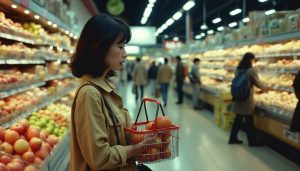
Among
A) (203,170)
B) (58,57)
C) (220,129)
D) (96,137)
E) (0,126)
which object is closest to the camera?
(96,137)

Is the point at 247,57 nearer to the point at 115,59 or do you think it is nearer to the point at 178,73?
the point at 115,59

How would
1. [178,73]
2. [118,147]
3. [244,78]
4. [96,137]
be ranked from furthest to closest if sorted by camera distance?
1. [178,73]
2. [244,78]
3. [118,147]
4. [96,137]

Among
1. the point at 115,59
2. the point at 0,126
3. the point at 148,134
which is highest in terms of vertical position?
the point at 115,59

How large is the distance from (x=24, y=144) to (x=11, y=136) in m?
0.14

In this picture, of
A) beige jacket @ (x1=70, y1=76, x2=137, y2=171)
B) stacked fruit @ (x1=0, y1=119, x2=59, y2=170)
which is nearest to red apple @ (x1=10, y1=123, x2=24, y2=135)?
stacked fruit @ (x1=0, y1=119, x2=59, y2=170)

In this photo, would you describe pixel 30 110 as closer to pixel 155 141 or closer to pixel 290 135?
pixel 155 141

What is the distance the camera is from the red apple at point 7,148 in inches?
108

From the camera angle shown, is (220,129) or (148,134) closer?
(148,134)

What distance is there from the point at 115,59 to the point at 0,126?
178cm

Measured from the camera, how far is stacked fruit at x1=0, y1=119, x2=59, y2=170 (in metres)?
2.82

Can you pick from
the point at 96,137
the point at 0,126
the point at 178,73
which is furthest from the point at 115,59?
the point at 178,73

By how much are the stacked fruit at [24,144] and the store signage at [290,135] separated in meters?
3.47

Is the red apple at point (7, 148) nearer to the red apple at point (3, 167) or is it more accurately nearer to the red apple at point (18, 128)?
the red apple at point (18, 128)

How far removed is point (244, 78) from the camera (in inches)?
245
